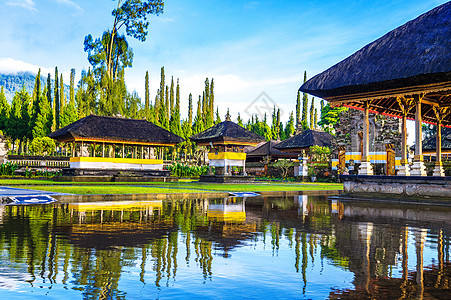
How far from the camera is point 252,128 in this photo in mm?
92250

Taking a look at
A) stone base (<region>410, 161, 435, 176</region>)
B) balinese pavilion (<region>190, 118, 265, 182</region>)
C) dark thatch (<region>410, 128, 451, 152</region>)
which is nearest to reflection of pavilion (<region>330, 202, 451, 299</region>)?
stone base (<region>410, 161, 435, 176</region>)

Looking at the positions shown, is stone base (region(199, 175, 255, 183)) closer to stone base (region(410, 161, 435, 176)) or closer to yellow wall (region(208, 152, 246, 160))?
yellow wall (region(208, 152, 246, 160))

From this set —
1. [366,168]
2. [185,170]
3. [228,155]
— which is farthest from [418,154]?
[185,170]

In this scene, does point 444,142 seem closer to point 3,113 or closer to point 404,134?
point 404,134

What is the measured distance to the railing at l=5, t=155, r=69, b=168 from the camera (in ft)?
124

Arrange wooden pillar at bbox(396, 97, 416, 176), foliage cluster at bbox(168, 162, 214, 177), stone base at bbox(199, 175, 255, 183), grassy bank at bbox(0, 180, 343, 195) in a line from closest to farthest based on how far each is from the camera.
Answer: wooden pillar at bbox(396, 97, 416, 176) → grassy bank at bbox(0, 180, 343, 195) → stone base at bbox(199, 175, 255, 183) → foliage cluster at bbox(168, 162, 214, 177)

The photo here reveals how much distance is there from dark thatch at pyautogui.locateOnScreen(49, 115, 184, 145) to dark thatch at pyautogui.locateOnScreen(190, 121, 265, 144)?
264 cm

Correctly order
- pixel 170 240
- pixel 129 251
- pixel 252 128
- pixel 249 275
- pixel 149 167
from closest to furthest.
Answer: pixel 249 275, pixel 129 251, pixel 170 240, pixel 149 167, pixel 252 128

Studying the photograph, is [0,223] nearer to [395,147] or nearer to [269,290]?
[269,290]

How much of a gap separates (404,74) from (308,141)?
33.7m

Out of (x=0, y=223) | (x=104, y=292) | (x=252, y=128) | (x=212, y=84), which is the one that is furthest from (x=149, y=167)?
(x=252, y=128)

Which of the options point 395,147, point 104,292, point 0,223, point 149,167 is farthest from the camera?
point 149,167

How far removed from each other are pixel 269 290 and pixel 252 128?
88.4 meters

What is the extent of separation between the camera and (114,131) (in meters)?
36.6
